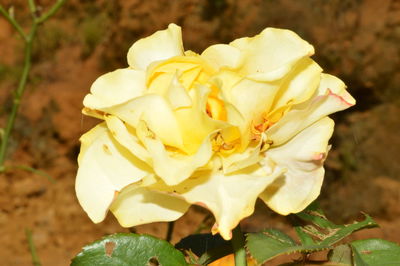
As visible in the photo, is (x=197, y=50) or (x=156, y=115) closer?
(x=156, y=115)

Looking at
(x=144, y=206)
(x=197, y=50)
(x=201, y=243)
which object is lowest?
(x=197, y=50)

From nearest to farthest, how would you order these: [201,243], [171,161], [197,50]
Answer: [171,161], [201,243], [197,50]

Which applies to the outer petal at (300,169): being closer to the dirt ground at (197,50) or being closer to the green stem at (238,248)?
the green stem at (238,248)

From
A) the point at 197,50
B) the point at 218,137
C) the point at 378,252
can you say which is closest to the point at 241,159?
the point at 218,137

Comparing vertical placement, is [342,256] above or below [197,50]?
above

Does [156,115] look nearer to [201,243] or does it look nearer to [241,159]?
[241,159]

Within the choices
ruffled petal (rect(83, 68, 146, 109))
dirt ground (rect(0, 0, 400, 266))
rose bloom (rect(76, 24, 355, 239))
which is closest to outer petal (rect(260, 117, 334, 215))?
rose bloom (rect(76, 24, 355, 239))

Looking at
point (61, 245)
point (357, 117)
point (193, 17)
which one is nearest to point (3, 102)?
point (61, 245)
